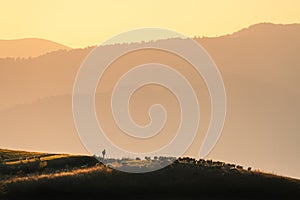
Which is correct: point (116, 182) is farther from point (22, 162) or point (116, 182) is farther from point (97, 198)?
point (22, 162)

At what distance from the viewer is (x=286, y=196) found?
208 feet

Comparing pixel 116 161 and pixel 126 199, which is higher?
pixel 116 161

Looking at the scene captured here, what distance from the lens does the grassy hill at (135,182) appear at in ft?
194

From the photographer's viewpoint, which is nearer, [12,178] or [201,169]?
[12,178]

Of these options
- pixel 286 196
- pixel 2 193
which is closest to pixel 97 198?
pixel 2 193

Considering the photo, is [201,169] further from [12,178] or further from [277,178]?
[12,178]

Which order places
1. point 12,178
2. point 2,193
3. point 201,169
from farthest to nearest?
point 201,169
point 12,178
point 2,193

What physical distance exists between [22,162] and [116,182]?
→ 40.0ft

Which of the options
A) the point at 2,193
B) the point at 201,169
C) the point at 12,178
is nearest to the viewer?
the point at 2,193

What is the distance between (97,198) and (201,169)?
13643 millimetres

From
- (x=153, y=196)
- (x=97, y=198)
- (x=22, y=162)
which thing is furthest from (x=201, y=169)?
(x=22, y=162)

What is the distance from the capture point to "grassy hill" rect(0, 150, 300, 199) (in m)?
59.0

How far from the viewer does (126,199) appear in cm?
5859

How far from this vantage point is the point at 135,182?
203ft
